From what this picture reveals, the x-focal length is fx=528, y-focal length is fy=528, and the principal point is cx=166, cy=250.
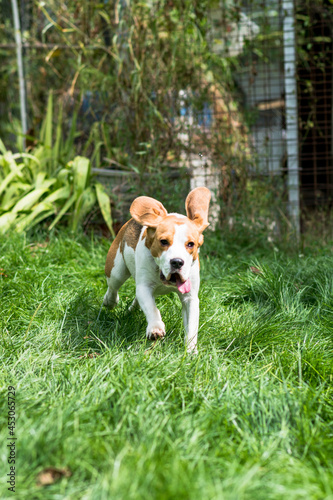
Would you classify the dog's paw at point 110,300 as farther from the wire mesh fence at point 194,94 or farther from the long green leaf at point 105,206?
the wire mesh fence at point 194,94

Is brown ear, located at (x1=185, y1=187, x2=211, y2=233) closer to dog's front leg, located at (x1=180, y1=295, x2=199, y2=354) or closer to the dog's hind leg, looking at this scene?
dog's front leg, located at (x1=180, y1=295, x2=199, y2=354)

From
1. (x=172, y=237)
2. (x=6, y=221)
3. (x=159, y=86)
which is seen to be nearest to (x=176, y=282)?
(x=172, y=237)

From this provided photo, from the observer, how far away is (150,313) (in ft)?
8.79

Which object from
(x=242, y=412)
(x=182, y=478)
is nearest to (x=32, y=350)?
(x=242, y=412)

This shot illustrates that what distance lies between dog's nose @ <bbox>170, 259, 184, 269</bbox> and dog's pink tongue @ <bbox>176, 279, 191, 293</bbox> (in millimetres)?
96

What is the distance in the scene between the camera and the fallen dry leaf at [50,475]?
5.13 ft

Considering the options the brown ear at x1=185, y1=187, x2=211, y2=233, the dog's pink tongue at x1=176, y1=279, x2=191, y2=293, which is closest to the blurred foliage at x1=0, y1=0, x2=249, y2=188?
the brown ear at x1=185, y1=187, x2=211, y2=233

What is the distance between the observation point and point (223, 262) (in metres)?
4.41

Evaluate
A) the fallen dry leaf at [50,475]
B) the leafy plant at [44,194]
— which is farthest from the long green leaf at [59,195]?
the fallen dry leaf at [50,475]

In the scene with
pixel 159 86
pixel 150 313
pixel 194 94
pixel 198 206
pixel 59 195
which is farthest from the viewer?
pixel 194 94

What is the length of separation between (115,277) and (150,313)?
62 centimetres

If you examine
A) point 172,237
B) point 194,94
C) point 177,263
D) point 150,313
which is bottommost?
point 150,313

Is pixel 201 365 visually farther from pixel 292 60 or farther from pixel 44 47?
pixel 44 47

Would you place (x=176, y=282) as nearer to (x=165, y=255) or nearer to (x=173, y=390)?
(x=165, y=255)
